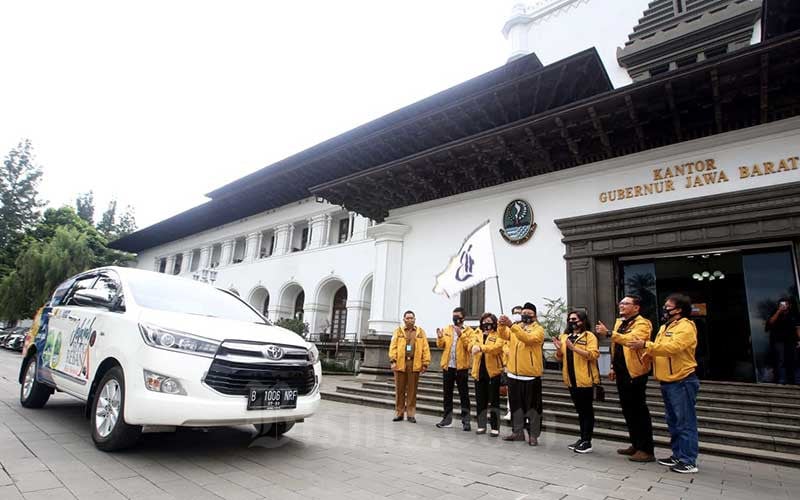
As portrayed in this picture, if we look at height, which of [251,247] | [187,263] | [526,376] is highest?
[251,247]

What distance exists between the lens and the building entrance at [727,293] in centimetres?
816

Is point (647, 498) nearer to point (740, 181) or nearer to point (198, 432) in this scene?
point (198, 432)

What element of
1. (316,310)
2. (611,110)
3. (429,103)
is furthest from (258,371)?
(316,310)

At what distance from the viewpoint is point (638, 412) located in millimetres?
5074

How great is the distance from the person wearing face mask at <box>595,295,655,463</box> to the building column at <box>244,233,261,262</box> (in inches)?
886

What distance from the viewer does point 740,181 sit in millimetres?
8422

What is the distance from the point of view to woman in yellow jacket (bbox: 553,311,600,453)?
5316 mm

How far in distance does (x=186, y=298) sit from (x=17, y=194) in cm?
6160

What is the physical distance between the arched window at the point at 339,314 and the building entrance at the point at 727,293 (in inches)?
550

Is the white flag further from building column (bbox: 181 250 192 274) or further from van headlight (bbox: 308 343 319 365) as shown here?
building column (bbox: 181 250 192 274)

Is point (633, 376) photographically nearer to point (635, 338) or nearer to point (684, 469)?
point (635, 338)

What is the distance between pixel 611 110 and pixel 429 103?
26.6 ft

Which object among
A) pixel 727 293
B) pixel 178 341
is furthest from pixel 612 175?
pixel 178 341

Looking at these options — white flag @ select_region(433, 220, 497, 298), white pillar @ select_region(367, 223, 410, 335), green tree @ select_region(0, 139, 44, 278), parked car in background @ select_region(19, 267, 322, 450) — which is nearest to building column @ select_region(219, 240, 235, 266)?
white pillar @ select_region(367, 223, 410, 335)
